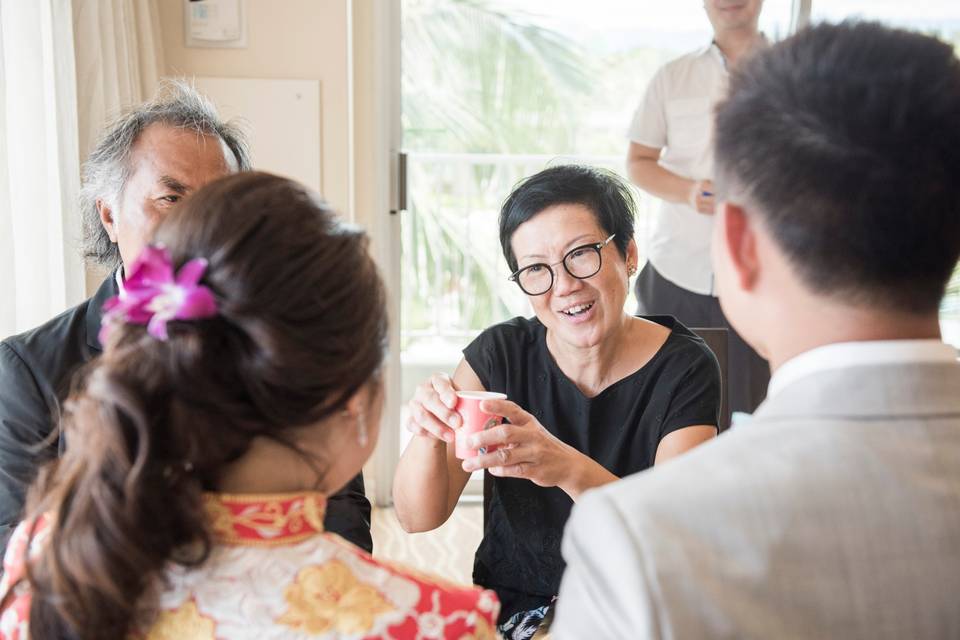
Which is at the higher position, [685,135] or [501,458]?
[685,135]

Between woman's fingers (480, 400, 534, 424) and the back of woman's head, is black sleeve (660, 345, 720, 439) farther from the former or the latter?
the back of woman's head

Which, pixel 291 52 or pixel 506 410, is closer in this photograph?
pixel 506 410

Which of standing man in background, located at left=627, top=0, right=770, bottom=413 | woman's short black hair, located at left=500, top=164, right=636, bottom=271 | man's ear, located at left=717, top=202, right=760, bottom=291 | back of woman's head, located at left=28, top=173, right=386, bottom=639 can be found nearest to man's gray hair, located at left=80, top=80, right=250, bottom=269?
woman's short black hair, located at left=500, top=164, right=636, bottom=271

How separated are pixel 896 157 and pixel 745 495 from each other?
30cm

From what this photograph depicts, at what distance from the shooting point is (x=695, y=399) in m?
1.61

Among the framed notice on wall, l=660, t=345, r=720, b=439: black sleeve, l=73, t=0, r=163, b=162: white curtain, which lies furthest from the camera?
the framed notice on wall

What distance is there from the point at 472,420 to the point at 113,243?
0.88 metres

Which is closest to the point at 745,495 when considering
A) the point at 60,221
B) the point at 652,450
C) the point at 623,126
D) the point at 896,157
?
the point at 896,157

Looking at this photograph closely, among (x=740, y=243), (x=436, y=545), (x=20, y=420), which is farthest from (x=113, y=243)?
(x=436, y=545)

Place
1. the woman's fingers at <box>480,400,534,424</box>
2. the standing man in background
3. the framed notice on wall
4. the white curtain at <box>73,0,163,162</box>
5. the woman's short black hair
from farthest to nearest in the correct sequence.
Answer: the framed notice on wall → the standing man in background → the white curtain at <box>73,0,163,162</box> → the woman's short black hair → the woman's fingers at <box>480,400,534,424</box>

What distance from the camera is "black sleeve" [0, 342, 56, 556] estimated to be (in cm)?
144

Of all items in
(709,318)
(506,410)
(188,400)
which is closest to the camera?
(188,400)

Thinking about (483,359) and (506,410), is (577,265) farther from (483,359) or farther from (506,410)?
(506,410)

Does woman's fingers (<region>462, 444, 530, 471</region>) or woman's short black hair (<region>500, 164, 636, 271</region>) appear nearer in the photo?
woman's fingers (<region>462, 444, 530, 471</region>)
